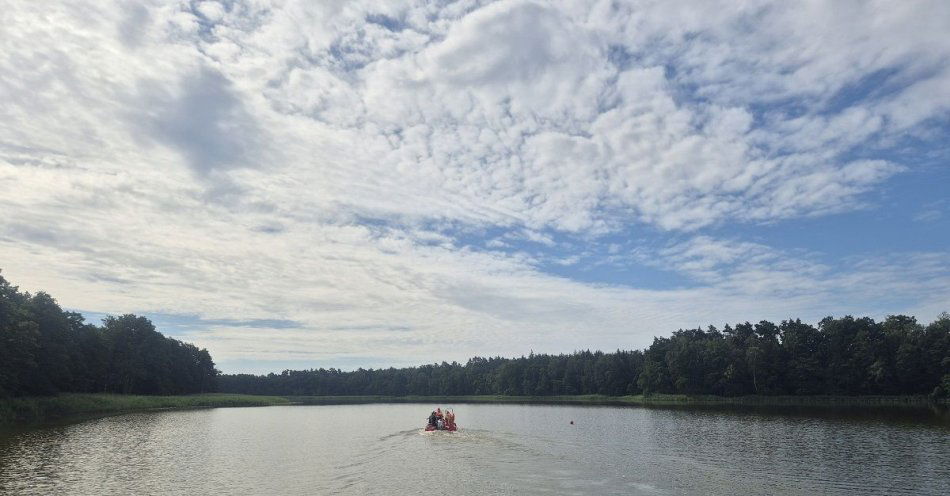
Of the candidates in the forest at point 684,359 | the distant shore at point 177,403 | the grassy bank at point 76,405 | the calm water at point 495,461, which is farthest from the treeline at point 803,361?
the grassy bank at point 76,405

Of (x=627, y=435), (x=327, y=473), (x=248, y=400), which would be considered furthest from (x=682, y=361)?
(x=327, y=473)

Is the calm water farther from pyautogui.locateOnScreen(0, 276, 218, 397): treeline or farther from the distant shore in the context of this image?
pyautogui.locateOnScreen(0, 276, 218, 397): treeline

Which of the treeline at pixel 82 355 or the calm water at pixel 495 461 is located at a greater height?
the treeline at pixel 82 355

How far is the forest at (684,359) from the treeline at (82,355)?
0.63 ft

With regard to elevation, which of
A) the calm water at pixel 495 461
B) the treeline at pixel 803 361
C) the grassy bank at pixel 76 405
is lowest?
the calm water at pixel 495 461

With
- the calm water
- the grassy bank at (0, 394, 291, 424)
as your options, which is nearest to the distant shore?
the grassy bank at (0, 394, 291, 424)

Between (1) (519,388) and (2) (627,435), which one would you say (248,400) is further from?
(2) (627,435)

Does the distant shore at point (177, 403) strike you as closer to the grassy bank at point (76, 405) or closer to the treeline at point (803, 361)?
the grassy bank at point (76, 405)

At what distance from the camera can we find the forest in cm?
7206

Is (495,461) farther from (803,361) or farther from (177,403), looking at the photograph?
(803,361)

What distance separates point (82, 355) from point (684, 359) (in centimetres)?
10996

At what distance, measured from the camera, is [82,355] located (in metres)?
90.2

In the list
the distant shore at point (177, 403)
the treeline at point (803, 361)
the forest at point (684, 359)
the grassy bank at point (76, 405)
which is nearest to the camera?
the grassy bank at point (76, 405)

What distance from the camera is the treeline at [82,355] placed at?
6028 centimetres
